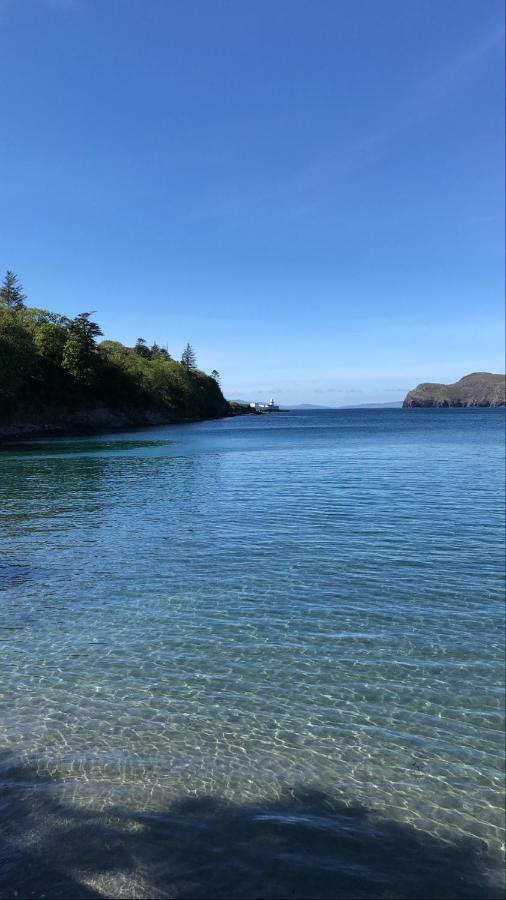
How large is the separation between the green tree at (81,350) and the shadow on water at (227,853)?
9996 cm

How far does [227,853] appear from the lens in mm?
5184

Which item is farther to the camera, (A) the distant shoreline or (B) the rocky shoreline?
(B) the rocky shoreline

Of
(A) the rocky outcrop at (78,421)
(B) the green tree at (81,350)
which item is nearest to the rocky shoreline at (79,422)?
(A) the rocky outcrop at (78,421)

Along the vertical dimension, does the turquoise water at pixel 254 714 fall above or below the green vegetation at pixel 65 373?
below

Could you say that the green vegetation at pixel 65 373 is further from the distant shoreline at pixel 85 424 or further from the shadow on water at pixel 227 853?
the shadow on water at pixel 227 853

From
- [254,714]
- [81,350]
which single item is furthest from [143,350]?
[254,714]

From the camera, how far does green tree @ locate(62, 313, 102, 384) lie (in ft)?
322

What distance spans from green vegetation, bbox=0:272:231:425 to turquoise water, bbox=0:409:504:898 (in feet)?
215

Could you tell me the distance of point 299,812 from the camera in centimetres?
585

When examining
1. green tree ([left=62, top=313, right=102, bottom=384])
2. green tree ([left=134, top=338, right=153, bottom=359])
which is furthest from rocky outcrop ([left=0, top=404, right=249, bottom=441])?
green tree ([left=134, top=338, right=153, bottom=359])

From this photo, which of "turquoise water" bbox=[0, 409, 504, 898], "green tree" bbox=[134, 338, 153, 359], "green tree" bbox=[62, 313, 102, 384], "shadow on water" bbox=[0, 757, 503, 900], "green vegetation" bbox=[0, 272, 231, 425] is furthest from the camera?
"green tree" bbox=[134, 338, 153, 359]

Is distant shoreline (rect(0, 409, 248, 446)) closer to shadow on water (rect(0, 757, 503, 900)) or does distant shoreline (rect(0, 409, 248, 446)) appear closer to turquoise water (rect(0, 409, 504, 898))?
turquoise water (rect(0, 409, 504, 898))

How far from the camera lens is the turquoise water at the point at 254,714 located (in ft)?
16.8

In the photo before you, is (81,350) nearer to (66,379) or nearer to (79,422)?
A: (66,379)
